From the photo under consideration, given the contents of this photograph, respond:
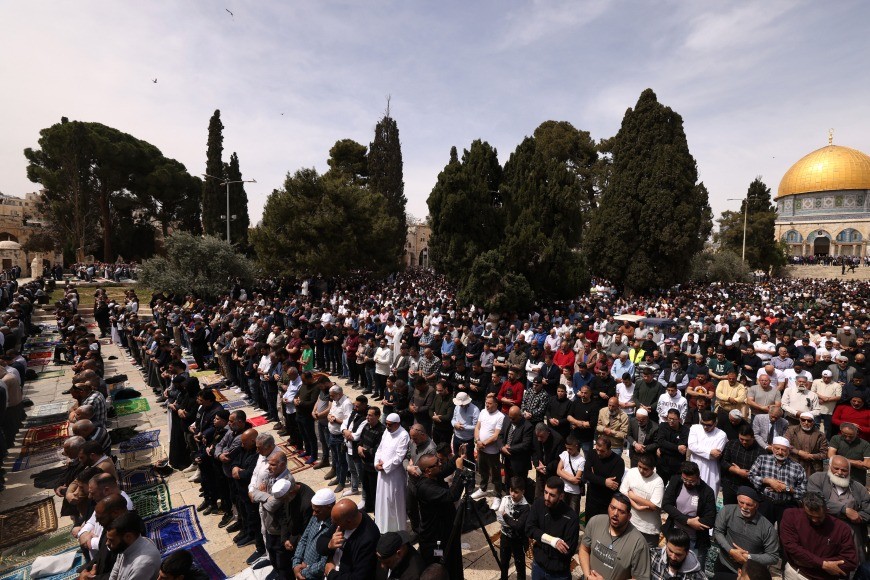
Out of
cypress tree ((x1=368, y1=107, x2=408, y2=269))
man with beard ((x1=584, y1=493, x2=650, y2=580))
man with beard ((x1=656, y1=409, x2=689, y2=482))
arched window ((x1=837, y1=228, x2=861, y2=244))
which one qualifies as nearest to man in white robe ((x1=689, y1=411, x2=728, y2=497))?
man with beard ((x1=656, y1=409, x2=689, y2=482))

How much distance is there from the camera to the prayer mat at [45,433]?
8.08 metres

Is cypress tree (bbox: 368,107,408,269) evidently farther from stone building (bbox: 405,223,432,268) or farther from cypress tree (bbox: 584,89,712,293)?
stone building (bbox: 405,223,432,268)

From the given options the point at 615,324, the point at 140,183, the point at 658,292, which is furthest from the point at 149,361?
the point at 140,183

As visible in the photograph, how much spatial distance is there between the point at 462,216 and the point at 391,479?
14.6 metres

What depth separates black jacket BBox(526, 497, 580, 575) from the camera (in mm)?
3594

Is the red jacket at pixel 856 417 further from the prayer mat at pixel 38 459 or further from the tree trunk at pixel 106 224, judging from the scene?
the tree trunk at pixel 106 224

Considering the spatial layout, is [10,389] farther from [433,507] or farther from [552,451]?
[552,451]

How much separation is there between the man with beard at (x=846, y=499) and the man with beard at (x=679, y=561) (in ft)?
5.31

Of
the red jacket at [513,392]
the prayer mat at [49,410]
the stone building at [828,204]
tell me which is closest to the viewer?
the red jacket at [513,392]

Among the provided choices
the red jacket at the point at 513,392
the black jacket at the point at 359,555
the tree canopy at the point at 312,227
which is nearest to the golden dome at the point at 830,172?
the tree canopy at the point at 312,227

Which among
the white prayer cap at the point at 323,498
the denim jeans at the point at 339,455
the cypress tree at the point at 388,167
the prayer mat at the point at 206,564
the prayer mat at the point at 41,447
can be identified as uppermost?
the cypress tree at the point at 388,167

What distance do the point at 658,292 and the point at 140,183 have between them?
44868 millimetres

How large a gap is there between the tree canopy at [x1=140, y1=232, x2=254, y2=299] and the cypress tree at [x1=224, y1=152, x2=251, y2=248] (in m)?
17.5

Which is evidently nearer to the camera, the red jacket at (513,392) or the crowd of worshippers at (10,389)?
the red jacket at (513,392)
